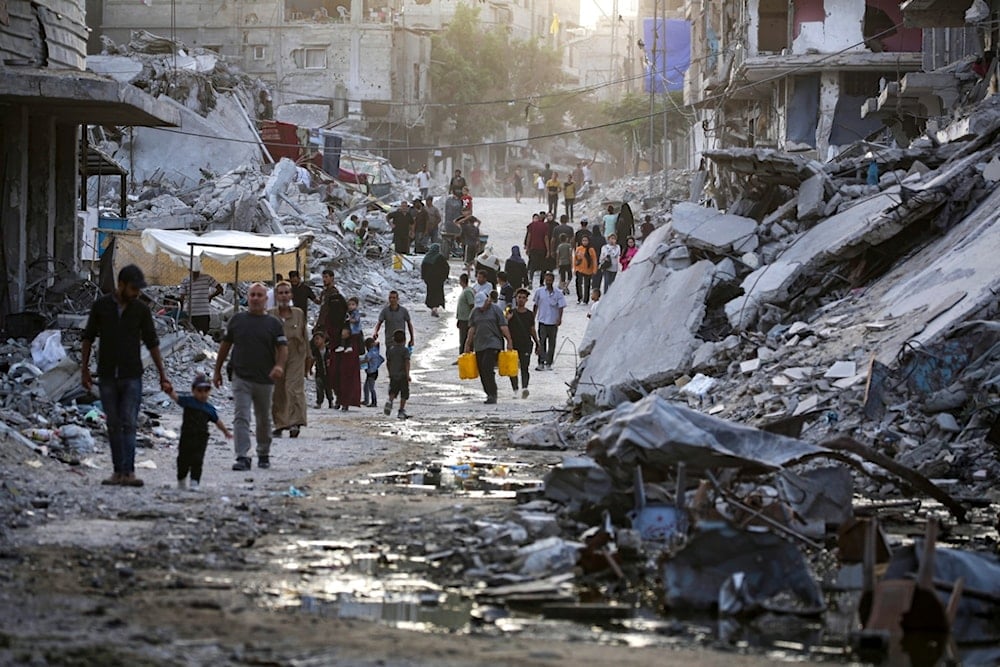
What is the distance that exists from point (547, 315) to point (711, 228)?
5.07m

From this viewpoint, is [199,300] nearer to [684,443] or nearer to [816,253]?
[816,253]

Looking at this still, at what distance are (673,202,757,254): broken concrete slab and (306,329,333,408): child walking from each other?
4.54m

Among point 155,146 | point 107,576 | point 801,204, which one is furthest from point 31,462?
point 155,146

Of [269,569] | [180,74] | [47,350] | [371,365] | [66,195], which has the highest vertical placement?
[180,74]

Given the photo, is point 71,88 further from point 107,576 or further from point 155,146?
point 155,146

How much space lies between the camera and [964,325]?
1255 cm

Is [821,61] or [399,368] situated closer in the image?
[399,368]

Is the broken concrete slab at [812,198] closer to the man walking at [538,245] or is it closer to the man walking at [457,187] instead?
the man walking at [538,245]

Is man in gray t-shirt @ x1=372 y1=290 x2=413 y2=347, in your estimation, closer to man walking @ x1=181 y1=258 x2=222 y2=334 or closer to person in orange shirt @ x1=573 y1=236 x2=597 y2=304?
man walking @ x1=181 y1=258 x2=222 y2=334

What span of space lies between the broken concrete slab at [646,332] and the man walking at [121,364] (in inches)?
234

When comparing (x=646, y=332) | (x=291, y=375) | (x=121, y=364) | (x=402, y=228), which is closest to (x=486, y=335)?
(x=646, y=332)

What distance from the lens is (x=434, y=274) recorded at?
27.7 m

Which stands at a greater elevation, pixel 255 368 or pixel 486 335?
pixel 255 368

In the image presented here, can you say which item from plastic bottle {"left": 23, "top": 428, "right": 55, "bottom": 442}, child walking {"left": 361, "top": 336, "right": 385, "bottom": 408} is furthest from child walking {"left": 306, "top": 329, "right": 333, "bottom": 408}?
plastic bottle {"left": 23, "top": 428, "right": 55, "bottom": 442}
